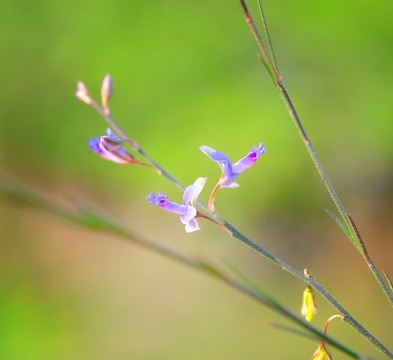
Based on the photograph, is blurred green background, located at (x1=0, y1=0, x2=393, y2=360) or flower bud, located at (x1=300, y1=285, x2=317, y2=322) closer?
flower bud, located at (x1=300, y1=285, x2=317, y2=322)

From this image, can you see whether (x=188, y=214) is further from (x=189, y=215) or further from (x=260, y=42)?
(x=260, y=42)

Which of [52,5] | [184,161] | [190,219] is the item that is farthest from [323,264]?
[190,219]

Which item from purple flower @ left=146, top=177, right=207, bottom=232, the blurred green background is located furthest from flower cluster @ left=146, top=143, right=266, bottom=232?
the blurred green background

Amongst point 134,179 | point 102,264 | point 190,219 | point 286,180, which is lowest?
point 190,219

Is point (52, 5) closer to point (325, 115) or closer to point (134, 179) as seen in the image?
point (134, 179)

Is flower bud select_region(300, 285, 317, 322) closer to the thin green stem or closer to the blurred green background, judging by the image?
the thin green stem

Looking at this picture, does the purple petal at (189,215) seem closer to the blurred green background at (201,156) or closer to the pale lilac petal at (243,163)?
the pale lilac petal at (243,163)

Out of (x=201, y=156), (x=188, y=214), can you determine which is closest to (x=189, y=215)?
(x=188, y=214)
